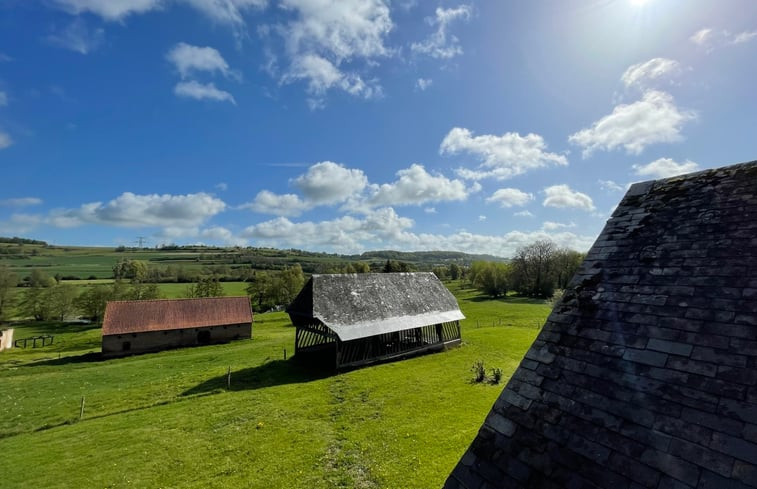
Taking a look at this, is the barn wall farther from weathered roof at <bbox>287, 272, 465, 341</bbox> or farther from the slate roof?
the slate roof

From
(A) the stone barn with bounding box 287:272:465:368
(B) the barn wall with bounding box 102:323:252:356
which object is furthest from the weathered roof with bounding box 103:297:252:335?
(A) the stone barn with bounding box 287:272:465:368

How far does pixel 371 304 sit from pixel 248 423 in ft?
37.5

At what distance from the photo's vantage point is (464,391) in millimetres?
16188

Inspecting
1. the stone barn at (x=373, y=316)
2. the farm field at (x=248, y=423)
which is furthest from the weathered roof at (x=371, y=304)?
the farm field at (x=248, y=423)

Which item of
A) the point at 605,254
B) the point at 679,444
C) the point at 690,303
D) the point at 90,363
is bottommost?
the point at 90,363

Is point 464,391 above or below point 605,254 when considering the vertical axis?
below

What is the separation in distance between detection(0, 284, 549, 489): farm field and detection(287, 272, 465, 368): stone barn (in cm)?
150

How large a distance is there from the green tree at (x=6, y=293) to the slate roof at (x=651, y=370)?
73.1 metres

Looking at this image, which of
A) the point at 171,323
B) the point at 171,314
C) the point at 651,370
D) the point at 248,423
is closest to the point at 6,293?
the point at 171,314

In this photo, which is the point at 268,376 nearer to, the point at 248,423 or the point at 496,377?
the point at 248,423

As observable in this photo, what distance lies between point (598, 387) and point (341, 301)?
19.1m

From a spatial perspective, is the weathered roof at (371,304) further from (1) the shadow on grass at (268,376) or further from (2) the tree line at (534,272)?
(2) the tree line at (534,272)

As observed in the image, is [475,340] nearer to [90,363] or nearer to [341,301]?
[341,301]

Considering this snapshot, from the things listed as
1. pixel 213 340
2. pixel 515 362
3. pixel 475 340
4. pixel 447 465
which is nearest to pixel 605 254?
pixel 447 465
